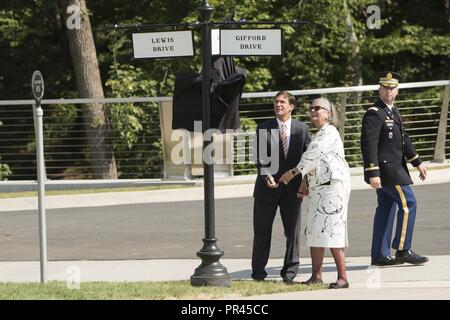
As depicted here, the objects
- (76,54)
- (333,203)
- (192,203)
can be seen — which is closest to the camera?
(333,203)


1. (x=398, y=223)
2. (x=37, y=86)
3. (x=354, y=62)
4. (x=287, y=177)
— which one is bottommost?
(x=398, y=223)

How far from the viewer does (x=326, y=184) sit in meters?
11.5

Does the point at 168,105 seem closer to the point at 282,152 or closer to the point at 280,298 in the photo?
the point at 282,152

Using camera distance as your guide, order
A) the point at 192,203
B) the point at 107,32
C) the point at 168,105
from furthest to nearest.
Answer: the point at 107,32, the point at 168,105, the point at 192,203

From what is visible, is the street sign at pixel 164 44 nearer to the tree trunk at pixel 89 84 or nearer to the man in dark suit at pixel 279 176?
the man in dark suit at pixel 279 176

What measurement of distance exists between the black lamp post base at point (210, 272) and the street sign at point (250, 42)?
186 centimetres

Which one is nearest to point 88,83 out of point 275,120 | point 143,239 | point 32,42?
point 32,42

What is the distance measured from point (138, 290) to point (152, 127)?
13387 mm

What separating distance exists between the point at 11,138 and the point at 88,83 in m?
4.44

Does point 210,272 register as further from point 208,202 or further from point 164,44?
point 164,44

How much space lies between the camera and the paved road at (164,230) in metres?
14.5

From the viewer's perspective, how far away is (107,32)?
33.4 metres

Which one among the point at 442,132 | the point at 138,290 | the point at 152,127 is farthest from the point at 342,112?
the point at 138,290

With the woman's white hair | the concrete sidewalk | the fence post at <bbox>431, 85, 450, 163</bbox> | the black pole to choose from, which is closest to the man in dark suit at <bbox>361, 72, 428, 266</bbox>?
the concrete sidewalk
